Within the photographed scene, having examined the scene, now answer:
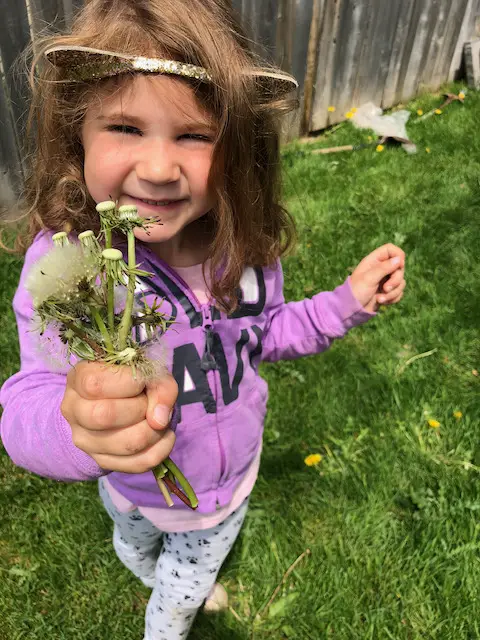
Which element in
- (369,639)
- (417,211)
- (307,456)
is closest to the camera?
(369,639)

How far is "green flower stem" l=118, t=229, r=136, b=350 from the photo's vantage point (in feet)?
2.35

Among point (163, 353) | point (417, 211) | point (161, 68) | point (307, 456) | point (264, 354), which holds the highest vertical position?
point (161, 68)

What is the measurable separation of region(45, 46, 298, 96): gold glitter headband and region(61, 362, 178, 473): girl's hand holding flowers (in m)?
0.69

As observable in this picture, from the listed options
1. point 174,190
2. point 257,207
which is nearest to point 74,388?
point 174,190

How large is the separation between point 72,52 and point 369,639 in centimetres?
202

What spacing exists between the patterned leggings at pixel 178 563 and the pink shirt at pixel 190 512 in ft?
0.24

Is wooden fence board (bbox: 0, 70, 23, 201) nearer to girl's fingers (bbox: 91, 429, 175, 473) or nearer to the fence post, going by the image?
the fence post

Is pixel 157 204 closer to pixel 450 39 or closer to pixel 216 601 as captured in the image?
pixel 216 601

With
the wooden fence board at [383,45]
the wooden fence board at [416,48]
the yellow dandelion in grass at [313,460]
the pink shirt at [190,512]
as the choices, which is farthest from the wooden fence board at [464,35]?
the pink shirt at [190,512]

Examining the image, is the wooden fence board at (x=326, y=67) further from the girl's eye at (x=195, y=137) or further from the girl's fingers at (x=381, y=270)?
the girl's eye at (x=195, y=137)

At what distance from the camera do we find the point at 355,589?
6.88 ft

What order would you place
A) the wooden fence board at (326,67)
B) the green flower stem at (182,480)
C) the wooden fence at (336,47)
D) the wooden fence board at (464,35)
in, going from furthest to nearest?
the wooden fence board at (464,35) < the wooden fence board at (326,67) < the wooden fence at (336,47) < the green flower stem at (182,480)

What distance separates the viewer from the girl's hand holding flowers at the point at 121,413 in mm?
800

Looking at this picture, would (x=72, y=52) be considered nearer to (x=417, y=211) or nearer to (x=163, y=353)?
(x=163, y=353)
